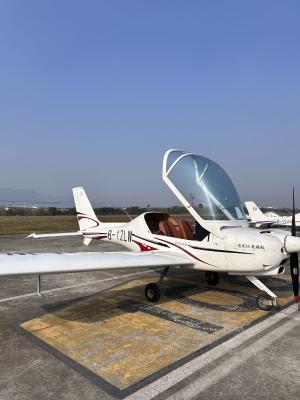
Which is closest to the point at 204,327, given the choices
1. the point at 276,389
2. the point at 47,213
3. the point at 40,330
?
the point at 276,389

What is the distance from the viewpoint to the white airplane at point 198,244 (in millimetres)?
6328

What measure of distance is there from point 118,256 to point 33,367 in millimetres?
3044

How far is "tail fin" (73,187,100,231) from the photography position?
1154 centimetres

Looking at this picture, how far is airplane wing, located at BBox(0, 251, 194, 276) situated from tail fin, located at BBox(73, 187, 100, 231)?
4297 mm

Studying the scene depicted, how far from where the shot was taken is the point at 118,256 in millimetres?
7152

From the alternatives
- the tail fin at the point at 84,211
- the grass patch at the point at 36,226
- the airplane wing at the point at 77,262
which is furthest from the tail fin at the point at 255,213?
the airplane wing at the point at 77,262

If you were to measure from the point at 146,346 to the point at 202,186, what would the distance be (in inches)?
150

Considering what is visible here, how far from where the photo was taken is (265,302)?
22.6ft

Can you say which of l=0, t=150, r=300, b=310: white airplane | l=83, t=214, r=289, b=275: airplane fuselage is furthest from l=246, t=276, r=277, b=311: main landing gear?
l=83, t=214, r=289, b=275: airplane fuselage

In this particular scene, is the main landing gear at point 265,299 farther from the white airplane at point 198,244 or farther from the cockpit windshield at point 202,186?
the cockpit windshield at point 202,186

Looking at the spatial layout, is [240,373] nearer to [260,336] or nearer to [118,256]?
[260,336]

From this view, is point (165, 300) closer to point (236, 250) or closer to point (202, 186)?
point (236, 250)

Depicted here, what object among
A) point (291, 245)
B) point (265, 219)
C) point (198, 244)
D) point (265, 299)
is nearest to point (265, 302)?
point (265, 299)

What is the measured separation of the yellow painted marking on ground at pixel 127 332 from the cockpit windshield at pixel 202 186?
210 centimetres
